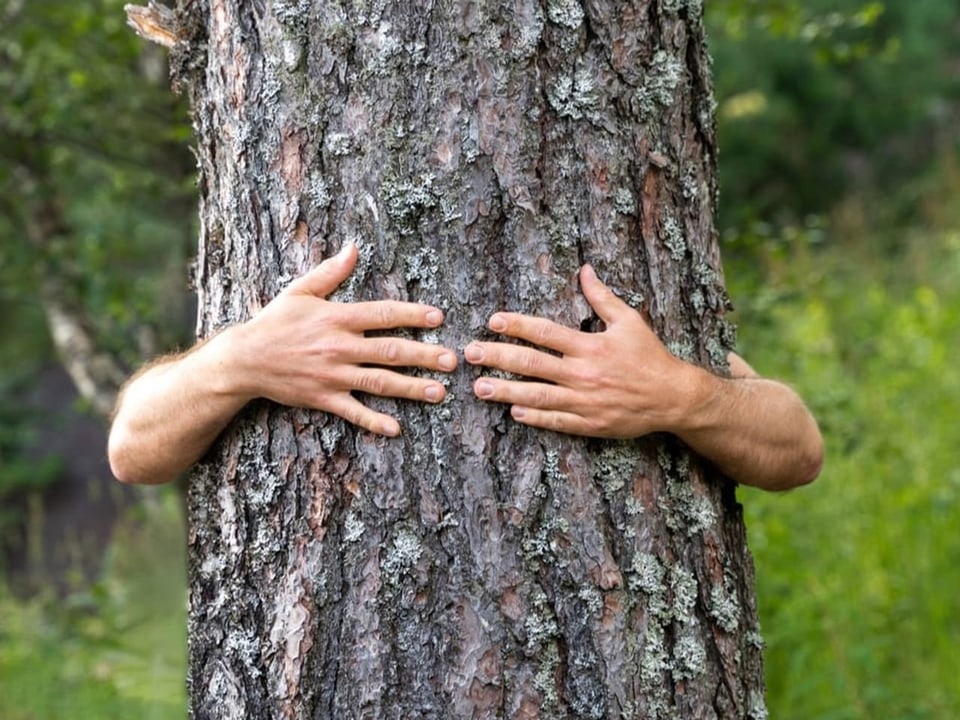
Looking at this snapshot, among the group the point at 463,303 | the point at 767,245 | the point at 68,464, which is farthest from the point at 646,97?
the point at 68,464

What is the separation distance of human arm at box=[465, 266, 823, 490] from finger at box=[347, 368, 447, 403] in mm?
76

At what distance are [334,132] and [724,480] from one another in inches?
38.9

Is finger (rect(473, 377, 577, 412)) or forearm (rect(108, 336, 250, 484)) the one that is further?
forearm (rect(108, 336, 250, 484))

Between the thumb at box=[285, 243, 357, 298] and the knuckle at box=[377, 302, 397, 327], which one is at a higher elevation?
the thumb at box=[285, 243, 357, 298]

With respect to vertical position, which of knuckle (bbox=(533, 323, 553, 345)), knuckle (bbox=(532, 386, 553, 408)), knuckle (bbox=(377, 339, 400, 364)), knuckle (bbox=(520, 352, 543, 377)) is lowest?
knuckle (bbox=(532, 386, 553, 408))

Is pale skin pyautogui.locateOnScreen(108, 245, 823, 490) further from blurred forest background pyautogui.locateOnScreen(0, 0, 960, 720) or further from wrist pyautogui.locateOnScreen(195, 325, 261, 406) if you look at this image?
blurred forest background pyautogui.locateOnScreen(0, 0, 960, 720)

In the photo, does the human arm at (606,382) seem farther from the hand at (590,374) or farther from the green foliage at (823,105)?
the green foliage at (823,105)

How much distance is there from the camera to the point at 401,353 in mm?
1845

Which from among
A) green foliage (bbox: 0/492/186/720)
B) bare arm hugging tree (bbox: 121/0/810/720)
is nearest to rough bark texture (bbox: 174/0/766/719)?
bare arm hugging tree (bbox: 121/0/810/720)

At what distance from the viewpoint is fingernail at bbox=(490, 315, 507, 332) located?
1.85 meters

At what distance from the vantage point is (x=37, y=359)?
32.4ft

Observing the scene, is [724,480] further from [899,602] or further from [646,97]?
[899,602]

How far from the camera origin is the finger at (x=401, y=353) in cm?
184

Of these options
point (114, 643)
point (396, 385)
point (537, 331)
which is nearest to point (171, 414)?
point (396, 385)
